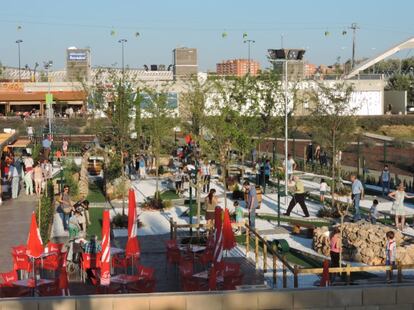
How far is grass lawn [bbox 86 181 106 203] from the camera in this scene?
25011 millimetres

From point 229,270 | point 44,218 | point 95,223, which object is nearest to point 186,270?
point 229,270

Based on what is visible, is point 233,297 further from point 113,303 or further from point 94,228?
point 94,228

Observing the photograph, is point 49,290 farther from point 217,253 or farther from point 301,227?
point 301,227

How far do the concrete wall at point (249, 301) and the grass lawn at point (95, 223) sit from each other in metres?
8.07

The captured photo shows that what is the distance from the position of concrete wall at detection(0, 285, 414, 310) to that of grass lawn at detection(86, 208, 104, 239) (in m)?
8.07

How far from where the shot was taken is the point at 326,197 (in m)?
25.0

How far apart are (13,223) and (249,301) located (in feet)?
33.9

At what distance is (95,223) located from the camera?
20422 millimetres

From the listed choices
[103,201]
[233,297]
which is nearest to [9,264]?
[233,297]

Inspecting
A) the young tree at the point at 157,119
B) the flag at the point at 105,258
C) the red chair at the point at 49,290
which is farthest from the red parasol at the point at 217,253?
the young tree at the point at 157,119

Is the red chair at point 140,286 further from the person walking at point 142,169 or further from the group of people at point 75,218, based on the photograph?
the person walking at point 142,169

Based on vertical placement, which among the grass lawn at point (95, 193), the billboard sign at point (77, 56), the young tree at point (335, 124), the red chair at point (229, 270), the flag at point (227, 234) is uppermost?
the billboard sign at point (77, 56)

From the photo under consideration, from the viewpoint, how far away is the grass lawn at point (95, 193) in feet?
82.1

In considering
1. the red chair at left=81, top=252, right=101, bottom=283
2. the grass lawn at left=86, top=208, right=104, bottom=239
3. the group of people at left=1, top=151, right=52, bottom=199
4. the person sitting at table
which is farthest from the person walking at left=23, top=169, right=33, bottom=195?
the red chair at left=81, top=252, right=101, bottom=283
